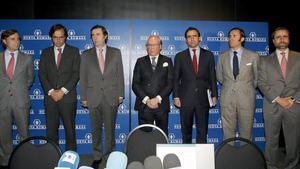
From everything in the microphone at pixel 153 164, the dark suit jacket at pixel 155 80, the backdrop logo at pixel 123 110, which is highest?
the dark suit jacket at pixel 155 80

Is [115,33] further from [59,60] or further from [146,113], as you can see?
[146,113]

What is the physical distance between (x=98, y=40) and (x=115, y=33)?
92 cm

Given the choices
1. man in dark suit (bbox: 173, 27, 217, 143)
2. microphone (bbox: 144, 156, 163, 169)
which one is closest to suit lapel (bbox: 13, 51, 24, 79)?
man in dark suit (bbox: 173, 27, 217, 143)

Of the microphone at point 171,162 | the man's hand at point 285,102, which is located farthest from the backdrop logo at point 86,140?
the microphone at point 171,162

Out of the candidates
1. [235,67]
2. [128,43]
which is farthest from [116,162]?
[128,43]

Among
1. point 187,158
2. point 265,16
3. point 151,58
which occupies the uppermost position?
point 265,16

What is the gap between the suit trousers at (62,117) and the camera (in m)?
4.14

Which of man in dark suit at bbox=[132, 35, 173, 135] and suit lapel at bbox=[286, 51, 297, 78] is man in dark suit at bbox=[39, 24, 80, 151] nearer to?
man in dark suit at bbox=[132, 35, 173, 135]

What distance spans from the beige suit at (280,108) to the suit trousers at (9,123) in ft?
10.7

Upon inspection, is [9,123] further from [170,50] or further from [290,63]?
[290,63]

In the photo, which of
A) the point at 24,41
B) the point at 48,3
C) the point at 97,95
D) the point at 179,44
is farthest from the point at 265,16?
the point at 24,41

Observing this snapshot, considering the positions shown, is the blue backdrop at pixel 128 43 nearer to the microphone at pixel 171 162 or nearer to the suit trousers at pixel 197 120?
the suit trousers at pixel 197 120

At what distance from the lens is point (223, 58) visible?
4.23 metres

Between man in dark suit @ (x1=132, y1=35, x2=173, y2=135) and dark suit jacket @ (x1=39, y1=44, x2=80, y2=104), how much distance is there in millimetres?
877
